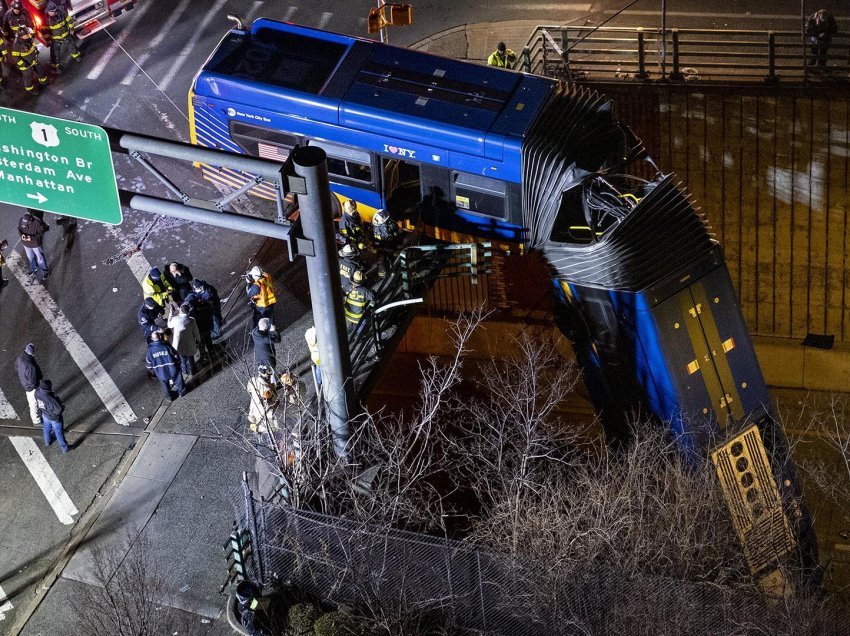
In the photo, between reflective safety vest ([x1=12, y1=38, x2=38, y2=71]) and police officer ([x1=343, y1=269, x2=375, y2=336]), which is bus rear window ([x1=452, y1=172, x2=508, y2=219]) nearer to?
police officer ([x1=343, y1=269, x2=375, y2=336])

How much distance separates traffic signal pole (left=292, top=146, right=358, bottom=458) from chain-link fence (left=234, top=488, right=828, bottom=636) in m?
1.22

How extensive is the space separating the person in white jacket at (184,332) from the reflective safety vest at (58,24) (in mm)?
9753

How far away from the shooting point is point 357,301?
19.2 metres

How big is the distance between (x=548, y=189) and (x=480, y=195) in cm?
124

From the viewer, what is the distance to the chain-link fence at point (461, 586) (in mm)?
15734

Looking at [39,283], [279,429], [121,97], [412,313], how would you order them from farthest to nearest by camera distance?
[121,97], [39,283], [412,313], [279,429]

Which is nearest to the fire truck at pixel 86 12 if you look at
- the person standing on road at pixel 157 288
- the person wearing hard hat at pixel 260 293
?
the person standing on road at pixel 157 288

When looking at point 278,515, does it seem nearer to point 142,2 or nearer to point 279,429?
point 279,429

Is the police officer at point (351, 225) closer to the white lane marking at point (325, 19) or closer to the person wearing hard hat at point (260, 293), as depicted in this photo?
the person wearing hard hat at point (260, 293)

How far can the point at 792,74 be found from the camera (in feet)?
78.2

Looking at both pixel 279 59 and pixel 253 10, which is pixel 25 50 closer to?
pixel 253 10

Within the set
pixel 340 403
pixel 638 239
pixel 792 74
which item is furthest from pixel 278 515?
pixel 792 74

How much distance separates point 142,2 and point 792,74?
571 inches

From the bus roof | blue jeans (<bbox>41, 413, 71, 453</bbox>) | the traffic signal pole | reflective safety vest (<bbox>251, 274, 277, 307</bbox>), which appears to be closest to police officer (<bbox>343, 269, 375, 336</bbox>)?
reflective safety vest (<bbox>251, 274, 277, 307</bbox>)
